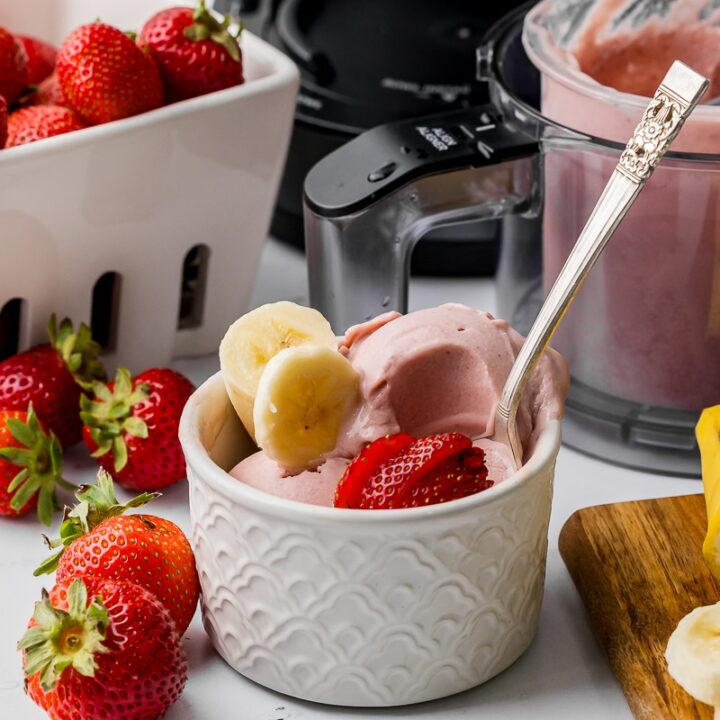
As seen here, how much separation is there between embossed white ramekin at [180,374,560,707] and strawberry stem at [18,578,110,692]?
0.08 m

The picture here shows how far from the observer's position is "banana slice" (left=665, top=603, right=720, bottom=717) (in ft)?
1.98

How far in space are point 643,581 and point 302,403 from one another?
0.69ft

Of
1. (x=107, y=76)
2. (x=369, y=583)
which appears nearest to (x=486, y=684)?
(x=369, y=583)

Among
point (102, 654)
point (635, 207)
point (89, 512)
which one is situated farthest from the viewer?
point (635, 207)

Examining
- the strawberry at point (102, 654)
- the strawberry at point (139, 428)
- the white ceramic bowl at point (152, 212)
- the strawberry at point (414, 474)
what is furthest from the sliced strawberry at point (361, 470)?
the white ceramic bowl at point (152, 212)

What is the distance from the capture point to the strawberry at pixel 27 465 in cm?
78

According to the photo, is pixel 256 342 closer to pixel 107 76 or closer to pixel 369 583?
pixel 369 583

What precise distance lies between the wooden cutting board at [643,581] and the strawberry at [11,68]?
49 centimetres

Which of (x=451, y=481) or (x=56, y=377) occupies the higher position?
(x=451, y=481)

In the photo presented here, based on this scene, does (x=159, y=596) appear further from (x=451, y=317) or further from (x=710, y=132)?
(x=710, y=132)

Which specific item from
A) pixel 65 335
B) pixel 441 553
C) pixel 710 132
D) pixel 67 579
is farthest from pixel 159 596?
pixel 710 132

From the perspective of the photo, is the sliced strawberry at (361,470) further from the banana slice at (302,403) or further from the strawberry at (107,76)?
the strawberry at (107,76)

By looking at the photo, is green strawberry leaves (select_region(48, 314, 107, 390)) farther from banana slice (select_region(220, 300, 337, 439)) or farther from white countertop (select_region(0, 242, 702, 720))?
banana slice (select_region(220, 300, 337, 439))

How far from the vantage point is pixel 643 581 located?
0.72 metres
